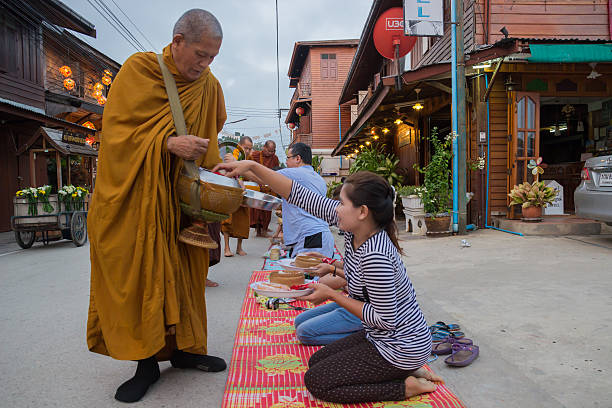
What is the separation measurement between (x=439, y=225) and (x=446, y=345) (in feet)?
17.9

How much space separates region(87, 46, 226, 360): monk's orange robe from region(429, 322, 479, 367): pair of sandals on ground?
1563 mm

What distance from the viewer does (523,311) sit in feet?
11.1

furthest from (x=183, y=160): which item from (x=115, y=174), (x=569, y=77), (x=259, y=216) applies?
(x=569, y=77)

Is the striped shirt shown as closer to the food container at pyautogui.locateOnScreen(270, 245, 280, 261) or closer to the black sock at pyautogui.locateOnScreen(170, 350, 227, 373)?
the black sock at pyautogui.locateOnScreen(170, 350, 227, 373)

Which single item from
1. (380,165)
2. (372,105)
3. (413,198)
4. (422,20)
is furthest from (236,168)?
(380,165)

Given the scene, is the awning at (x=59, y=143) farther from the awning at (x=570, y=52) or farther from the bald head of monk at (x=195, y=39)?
the awning at (x=570, y=52)

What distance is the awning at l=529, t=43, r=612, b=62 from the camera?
6.70 meters

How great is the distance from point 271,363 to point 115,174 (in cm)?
145

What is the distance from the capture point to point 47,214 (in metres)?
7.71

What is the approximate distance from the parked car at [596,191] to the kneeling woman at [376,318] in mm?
5150

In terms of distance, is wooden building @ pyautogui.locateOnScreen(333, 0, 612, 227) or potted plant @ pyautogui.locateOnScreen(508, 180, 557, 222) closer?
potted plant @ pyautogui.locateOnScreen(508, 180, 557, 222)

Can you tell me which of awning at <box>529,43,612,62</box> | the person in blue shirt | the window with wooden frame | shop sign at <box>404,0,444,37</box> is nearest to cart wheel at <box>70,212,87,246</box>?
the person in blue shirt

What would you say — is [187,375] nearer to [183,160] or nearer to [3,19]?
[183,160]

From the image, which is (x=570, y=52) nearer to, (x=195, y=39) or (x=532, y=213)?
(x=532, y=213)
